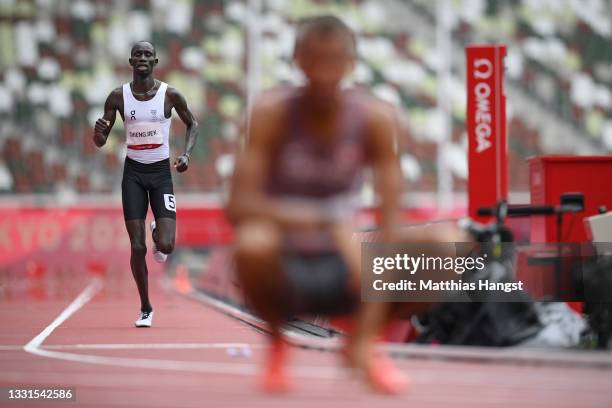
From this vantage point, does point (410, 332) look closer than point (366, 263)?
No

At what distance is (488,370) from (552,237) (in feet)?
16.7

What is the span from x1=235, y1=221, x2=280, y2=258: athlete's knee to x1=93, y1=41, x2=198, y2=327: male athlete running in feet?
17.9

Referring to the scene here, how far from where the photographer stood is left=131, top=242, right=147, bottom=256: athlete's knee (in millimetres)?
10820

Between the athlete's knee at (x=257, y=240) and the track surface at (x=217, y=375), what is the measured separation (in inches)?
36.9

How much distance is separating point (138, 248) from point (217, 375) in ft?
11.6

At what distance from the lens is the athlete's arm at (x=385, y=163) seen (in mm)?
4898

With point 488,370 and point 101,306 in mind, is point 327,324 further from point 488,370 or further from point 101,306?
point 101,306

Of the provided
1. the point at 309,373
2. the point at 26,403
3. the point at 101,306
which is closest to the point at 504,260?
the point at 309,373

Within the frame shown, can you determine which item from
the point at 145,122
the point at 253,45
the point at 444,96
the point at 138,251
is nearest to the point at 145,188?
the point at 138,251

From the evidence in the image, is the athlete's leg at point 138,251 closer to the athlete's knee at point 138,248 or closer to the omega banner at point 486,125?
the athlete's knee at point 138,248

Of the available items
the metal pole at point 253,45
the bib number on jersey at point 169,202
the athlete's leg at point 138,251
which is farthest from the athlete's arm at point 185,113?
the metal pole at point 253,45

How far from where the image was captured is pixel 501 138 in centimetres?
1403

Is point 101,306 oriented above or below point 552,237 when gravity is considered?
below

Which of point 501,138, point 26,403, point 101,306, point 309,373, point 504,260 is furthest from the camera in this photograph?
point 101,306
